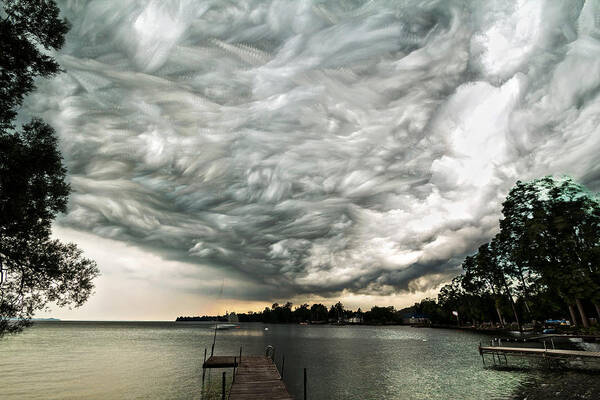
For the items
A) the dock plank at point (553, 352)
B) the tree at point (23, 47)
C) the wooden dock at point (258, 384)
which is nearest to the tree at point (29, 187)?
the tree at point (23, 47)

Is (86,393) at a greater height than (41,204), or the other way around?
(41,204)

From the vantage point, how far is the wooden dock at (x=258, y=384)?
20.5 meters

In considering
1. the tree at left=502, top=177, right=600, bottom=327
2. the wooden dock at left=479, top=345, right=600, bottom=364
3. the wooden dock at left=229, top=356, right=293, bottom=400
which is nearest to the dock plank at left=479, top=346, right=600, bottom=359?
the wooden dock at left=479, top=345, right=600, bottom=364

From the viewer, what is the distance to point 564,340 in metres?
49.2

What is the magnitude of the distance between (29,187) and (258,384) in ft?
65.4


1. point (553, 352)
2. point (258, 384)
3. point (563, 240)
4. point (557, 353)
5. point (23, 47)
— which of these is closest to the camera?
point (23, 47)

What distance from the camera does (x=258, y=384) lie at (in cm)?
2372

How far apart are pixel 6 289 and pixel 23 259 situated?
1973 millimetres

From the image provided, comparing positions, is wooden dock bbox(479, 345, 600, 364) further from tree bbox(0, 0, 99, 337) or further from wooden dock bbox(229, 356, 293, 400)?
tree bbox(0, 0, 99, 337)

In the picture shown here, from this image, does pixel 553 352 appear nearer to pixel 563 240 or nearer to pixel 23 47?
pixel 563 240

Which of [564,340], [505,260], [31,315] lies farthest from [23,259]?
[505,260]

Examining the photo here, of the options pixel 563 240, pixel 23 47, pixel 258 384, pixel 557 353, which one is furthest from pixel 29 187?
pixel 563 240

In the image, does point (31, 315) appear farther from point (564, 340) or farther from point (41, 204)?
point (564, 340)

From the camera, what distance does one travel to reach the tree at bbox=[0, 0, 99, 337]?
13070 mm
